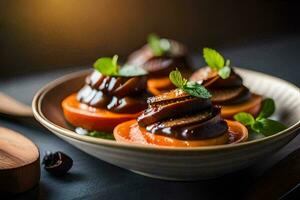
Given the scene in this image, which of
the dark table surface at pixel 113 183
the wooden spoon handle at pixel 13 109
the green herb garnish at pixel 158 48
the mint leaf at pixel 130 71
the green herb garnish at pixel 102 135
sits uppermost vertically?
the mint leaf at pixel 130 71

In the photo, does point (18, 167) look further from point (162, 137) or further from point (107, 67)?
point (107, 67)

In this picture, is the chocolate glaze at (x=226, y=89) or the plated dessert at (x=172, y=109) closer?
the plated dessert at (x=172, y=109)

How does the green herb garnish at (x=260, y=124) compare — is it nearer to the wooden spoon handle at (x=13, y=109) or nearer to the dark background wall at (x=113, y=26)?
the wooden spoon handle at (x=13, y=109)

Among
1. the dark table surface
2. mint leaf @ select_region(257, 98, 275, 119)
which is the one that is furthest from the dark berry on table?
mint leaf @ select_region(257, 98, 275, 119)

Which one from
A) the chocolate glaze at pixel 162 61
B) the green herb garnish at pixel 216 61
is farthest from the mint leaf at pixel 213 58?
the chocolate glaze at pixel 162 61

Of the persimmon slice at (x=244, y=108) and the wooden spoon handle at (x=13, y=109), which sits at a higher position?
the persimmon slice at (x=244, y=108)

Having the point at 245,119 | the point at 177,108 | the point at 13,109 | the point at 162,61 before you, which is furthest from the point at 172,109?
the point at 162,61

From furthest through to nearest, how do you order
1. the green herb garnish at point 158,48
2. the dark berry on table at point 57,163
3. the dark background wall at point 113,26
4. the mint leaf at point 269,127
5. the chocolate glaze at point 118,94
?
1. the dark background wall at point 113,26
2. the green herb garnish at point 158,48
3. the chocolate glaze at point 118,94
4. the mint leaf at point 269,127
5. the dark berry on table at point 57,163
